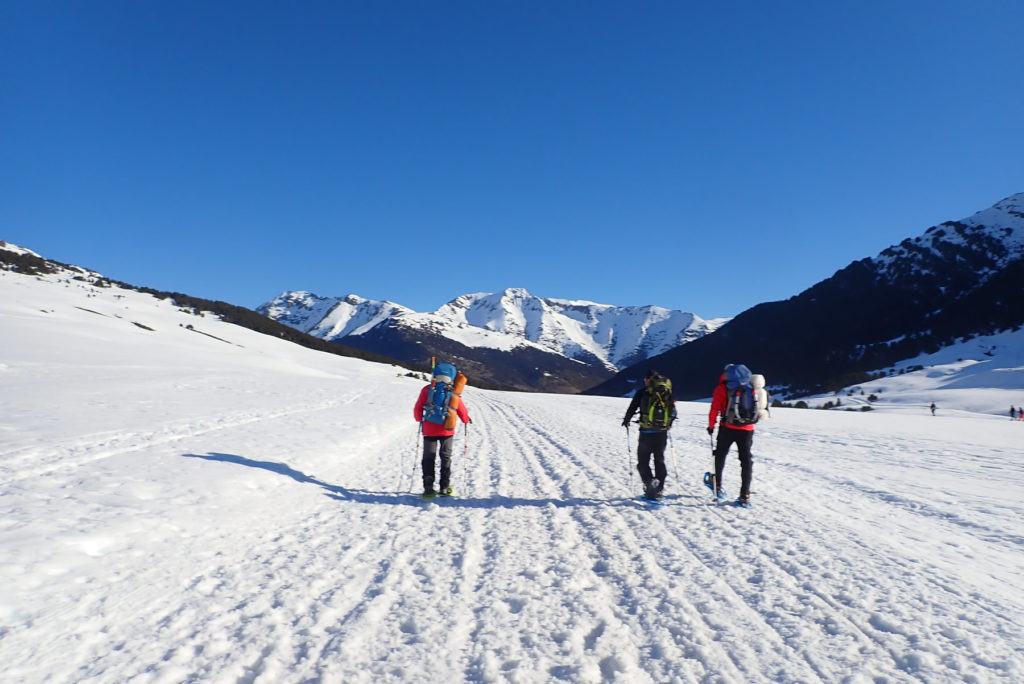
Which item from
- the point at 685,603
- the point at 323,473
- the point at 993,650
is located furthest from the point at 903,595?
the point at 323,473

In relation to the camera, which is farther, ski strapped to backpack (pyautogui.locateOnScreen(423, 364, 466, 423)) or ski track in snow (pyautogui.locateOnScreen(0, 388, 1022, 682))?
ski strapped to backpack (pyautogui.locateOnScreen(423, 364, 466, 423))

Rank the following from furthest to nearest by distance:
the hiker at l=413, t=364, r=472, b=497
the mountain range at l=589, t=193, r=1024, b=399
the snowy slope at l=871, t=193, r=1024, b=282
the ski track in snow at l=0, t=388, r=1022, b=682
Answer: the snowy slope at l=871, t=193, r=1024, b=282
the mountain range at l=589, t=193, r=1024, b=399
the hiker at l=413, t=364, r=472, b=497
the ski track in snow at l=0, t=388, r=1022, b=682

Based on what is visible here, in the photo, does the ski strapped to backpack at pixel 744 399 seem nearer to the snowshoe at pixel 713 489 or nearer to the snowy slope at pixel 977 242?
the snowshoe at pixel 713 489

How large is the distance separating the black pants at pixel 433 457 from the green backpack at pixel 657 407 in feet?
10.5

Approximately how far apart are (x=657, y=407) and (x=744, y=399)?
4.29 feet

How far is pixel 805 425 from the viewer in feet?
70.9

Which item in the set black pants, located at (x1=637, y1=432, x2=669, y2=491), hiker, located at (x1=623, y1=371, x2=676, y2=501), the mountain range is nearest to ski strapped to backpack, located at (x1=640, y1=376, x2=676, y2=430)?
hiker, located at (x1=623, y1=371, x2=676, y2=501)

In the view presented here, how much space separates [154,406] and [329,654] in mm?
14096

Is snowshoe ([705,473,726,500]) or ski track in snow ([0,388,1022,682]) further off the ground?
snowshoe ([705,473,726,500])

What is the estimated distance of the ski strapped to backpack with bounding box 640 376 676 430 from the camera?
7.72 meters

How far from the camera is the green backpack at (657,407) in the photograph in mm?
7719

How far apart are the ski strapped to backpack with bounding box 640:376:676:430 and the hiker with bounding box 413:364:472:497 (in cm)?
289

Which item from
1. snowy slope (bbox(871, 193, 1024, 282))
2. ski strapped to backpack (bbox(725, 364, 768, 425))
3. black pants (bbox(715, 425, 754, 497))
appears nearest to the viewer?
ski strapped to backpack (bbox(725, 364, 768, 425))

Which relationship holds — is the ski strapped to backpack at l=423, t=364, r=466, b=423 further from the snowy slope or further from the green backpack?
the snowy slope
